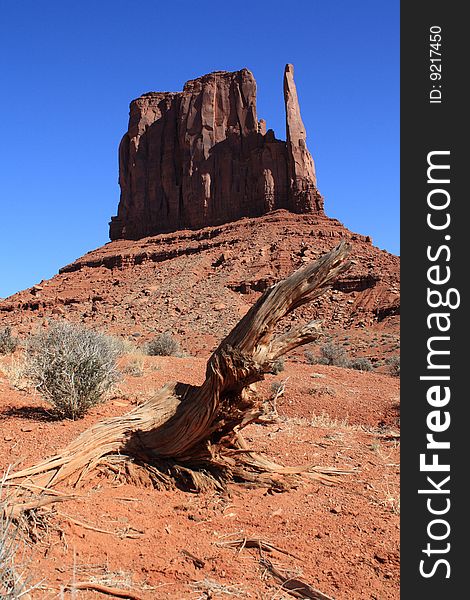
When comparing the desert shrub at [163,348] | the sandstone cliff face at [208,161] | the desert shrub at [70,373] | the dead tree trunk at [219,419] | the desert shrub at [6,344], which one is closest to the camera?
the dead tree trunk at [219,419]

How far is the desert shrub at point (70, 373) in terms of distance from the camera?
6914 millimetres

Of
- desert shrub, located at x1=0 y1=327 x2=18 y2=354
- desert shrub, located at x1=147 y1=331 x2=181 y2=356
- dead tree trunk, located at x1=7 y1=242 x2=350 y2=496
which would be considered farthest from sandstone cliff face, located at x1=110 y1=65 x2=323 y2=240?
dead tree trunk, located at x1=7 y1=242 x2=350 y2=496

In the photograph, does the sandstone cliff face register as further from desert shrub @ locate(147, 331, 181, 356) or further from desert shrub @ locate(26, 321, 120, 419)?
desert shrub @ locate(26, 321, 120, 419)

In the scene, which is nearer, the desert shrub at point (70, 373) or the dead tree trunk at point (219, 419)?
the dead tree trunk at point (219, 419)

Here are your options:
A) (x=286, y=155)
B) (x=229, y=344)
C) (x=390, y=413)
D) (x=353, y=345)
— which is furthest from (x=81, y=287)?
(x=229, y=344)

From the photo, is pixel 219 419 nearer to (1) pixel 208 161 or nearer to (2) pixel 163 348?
(2) pixel 163 348

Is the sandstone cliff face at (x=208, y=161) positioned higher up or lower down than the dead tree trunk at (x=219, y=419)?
higher up

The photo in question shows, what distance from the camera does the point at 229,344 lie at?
496 cm

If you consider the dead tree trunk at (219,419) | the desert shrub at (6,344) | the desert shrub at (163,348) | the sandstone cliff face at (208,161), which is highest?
the sandstone cliff face at (208,161)

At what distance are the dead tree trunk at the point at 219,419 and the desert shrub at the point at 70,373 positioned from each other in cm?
178

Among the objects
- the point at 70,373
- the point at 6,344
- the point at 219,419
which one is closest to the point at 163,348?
the point at 6,344

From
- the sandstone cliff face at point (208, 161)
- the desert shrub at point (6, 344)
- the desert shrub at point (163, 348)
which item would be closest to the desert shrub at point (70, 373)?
the desert shrub at point (6, 344)

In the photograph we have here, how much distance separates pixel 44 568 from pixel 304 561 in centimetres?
164

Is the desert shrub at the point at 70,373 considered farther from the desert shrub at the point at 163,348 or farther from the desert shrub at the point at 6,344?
the desert shrub at the point at 163,348
